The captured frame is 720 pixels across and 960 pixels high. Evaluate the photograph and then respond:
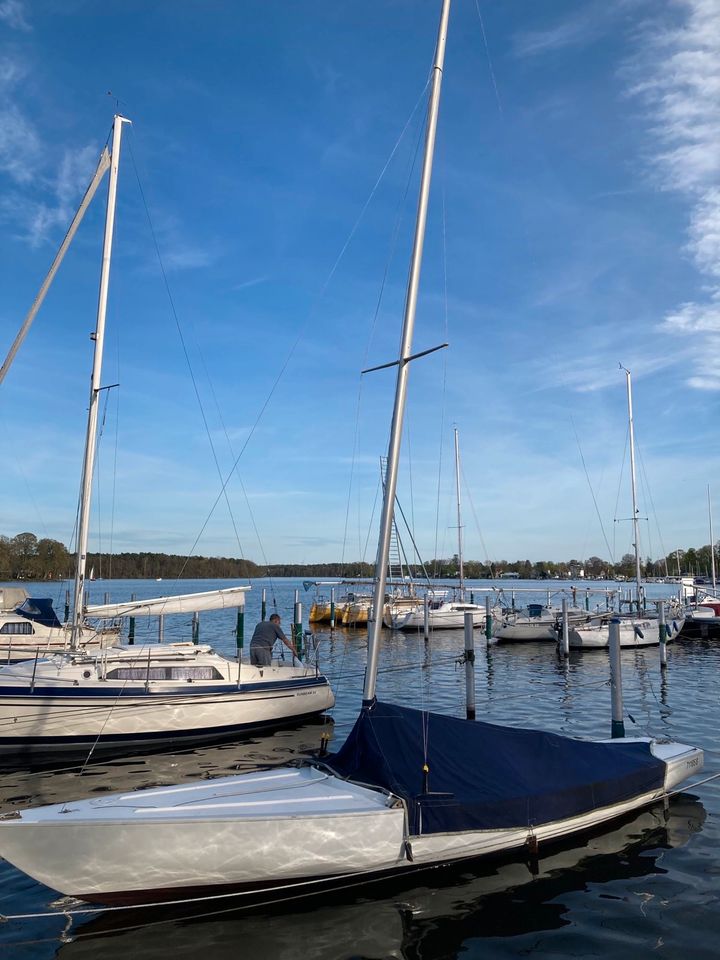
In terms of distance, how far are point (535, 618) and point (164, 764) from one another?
2949cm

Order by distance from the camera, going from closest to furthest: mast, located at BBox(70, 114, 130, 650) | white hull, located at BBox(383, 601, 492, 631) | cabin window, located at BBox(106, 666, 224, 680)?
cabin window, located at BBox(106, 666, 224, 680) → mast, located at BBox(70, 114, 130, 650) → white hull, located at BBox(383, 601, 492, 631)

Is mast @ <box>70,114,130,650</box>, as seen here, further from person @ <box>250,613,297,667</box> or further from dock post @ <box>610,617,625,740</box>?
dock post @ <box>610,617,625,740</box>

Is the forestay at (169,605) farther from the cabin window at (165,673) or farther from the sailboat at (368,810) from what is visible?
the sailboat at (368,810)

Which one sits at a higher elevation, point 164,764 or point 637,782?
point 637,782

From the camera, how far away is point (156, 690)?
16.6m

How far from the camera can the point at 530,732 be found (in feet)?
33.3

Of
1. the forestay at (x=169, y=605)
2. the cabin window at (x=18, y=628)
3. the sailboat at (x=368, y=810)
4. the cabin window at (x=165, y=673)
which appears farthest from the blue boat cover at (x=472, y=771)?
the cabin window at (x=18, y=628)

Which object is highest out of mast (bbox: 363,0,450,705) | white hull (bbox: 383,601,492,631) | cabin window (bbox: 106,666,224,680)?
mast (bbox: 363,0,450,705)

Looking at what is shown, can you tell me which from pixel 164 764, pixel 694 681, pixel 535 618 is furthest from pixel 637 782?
pixel 535 618

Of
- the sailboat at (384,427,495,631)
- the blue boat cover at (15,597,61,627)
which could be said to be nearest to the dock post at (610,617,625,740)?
the blue boat cover at (15,597,61,627)

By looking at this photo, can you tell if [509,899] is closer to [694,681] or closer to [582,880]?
Answer: [582,880]

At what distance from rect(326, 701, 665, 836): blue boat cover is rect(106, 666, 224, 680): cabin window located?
827 centimetres

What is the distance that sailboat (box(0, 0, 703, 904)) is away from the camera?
7324 millimetres

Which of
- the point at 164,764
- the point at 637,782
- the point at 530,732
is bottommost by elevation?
the point at 164,764
